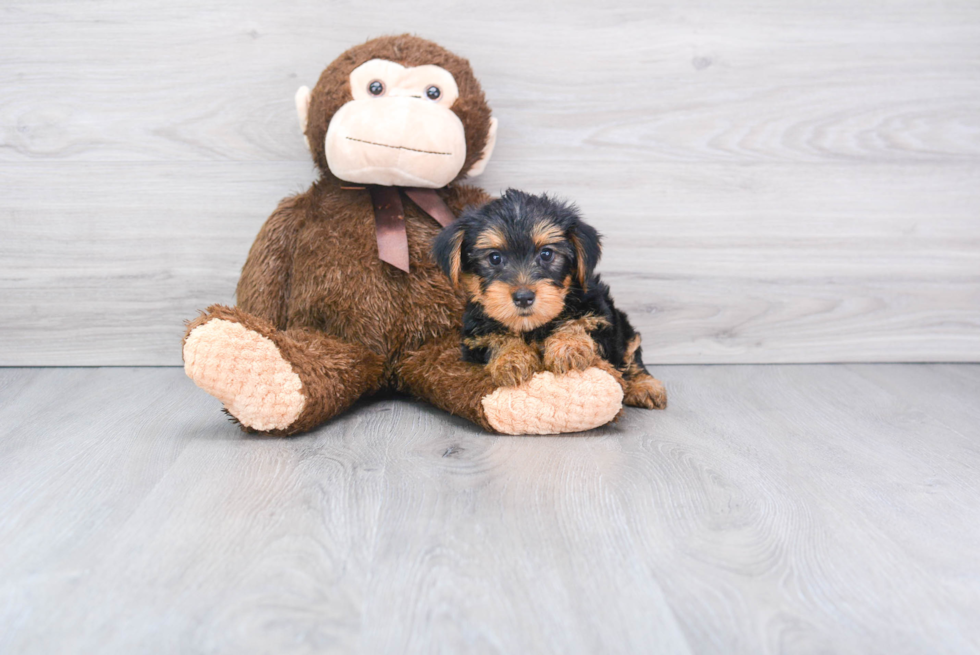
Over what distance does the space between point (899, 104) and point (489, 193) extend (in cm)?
138

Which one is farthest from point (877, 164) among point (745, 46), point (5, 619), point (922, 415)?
point (5, 619)

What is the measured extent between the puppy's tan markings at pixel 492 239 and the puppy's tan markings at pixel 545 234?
→ 0.07 meters

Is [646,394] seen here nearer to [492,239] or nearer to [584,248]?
[584,248]

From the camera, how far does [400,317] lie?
6.35ft

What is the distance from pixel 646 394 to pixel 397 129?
96cm

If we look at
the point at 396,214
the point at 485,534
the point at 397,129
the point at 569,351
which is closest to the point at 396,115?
the point at 397,129

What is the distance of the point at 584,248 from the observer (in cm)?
162

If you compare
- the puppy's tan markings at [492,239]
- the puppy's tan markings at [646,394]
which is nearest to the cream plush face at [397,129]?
the puppy's tan markings at [492,239]

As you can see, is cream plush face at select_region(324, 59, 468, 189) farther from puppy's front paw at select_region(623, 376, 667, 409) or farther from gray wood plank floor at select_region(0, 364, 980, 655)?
puppy's front paw at select_region(623, 376, 667, 409)

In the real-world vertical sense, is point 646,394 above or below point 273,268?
below

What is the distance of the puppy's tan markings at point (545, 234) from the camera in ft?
5.18

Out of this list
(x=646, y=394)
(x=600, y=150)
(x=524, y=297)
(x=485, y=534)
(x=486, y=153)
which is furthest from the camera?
(x=600, y=150)

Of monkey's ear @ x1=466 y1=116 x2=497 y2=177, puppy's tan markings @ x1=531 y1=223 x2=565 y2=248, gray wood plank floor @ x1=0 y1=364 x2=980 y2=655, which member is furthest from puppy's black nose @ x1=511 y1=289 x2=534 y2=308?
monkey's ear @ x1=466 y1=116 x2=497 y2=177

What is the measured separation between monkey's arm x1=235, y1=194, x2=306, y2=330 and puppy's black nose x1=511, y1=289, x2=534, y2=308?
79 cm
